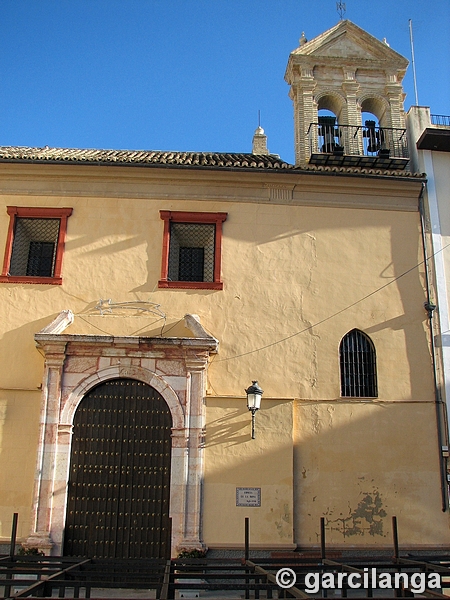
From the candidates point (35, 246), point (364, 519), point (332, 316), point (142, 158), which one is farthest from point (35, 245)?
point (364, 519)

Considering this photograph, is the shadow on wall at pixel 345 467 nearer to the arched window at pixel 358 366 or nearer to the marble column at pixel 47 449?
the arched window at pixel 358 366

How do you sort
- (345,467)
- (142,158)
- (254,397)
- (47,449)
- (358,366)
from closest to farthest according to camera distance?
1. (47,449)
2. (254,397)
3. (345,467)
4. (358,366)
5. (142,158)

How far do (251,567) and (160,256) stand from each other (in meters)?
6.76

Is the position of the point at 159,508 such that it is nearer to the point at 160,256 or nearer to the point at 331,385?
the point at 331,385

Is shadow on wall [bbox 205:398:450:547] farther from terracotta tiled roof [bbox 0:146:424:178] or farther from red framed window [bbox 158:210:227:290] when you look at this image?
terracotta tiled roof [bbox 0:146:424:178]

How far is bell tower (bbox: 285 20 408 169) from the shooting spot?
15461 millimetres

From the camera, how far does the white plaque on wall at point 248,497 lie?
11.6 m

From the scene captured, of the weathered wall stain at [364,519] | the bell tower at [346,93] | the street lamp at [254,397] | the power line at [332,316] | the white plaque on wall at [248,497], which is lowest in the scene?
the weathered wall stain at [364,519]

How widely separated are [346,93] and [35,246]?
27.1ft

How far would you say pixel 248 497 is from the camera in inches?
460

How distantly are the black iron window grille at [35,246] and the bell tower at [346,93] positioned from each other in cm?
615

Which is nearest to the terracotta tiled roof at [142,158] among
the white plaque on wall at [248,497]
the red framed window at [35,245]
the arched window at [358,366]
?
the red framed window at [35,245]

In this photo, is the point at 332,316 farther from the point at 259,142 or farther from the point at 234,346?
the point at 259,142

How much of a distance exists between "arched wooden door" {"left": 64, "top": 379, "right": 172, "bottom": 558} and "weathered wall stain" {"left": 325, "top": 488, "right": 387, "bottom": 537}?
3089 mm
